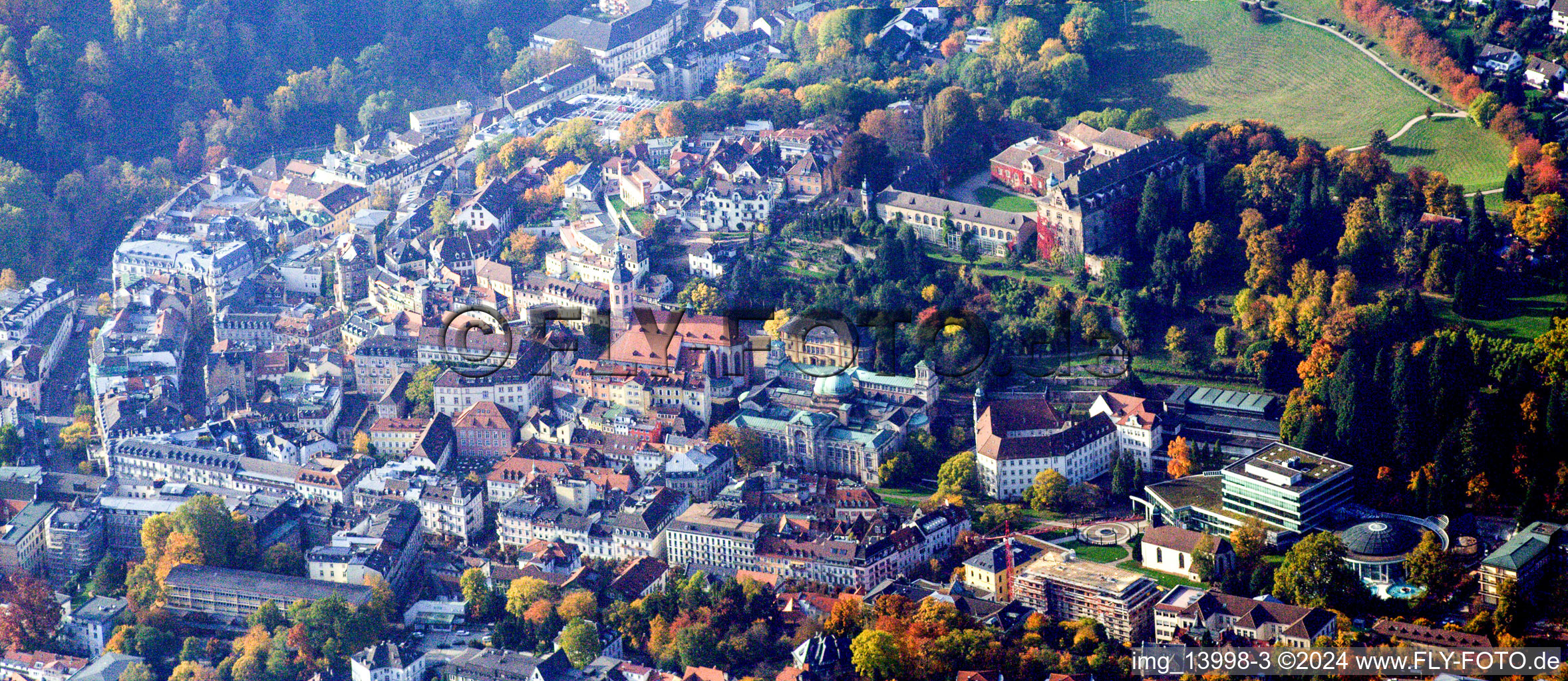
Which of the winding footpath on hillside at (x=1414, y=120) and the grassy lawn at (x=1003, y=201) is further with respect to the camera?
the winding footpath on hillside at (x=1414, y=120)

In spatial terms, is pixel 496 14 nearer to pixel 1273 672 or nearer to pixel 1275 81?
pixel 1275 81

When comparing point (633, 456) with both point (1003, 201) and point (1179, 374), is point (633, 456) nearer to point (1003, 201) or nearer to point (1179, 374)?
point (1179, 374)

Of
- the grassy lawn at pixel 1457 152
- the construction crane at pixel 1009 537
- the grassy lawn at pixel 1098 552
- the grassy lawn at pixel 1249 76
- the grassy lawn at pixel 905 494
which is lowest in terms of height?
the grassy lawn at pixel 1098 552

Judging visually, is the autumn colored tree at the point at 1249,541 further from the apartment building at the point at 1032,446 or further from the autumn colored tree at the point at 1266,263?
the autumn colored tree at the point at 1266,263

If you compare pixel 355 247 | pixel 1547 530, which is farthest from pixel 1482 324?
pixel 355 247

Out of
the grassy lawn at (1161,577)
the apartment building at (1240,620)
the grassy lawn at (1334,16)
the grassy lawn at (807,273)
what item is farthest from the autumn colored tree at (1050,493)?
the grassy lawn at (1334,16)
